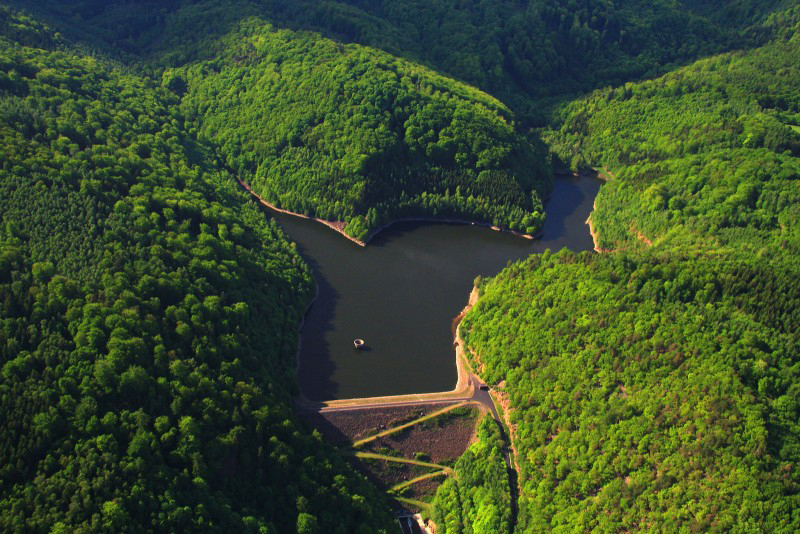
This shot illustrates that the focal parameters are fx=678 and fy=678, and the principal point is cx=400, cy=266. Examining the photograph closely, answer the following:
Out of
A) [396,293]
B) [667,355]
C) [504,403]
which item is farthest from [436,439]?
[396,293]

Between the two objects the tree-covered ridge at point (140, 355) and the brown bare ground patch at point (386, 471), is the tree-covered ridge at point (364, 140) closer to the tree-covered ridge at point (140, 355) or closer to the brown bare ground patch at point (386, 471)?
the tree-covered ridge at point (140, 355)

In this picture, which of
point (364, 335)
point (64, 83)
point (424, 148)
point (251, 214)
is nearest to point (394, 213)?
point (424, 148)

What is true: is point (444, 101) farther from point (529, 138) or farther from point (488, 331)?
point (488, 331)

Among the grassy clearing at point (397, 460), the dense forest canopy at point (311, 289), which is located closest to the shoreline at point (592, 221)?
the dense forest canopy at point (311, 289)

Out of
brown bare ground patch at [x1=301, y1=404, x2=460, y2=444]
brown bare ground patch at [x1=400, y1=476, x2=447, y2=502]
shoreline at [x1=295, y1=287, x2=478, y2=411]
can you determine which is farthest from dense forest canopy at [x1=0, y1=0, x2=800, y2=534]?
brown bare ground patch at [x1=301, y1=404, x2=460, y2=444]

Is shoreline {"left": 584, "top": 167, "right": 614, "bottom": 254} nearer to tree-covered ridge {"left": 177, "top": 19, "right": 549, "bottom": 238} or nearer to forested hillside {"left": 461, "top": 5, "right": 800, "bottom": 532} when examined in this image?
forested hillside {"left": 461, "top": 5, "right": 800, "bottom": 532}

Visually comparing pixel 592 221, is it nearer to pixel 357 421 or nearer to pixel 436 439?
pixel 436 439

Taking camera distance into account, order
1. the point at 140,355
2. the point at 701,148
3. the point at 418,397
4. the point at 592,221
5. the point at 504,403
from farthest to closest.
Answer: the point at 701,148 < the point at 592,221 < the point at 504,403 < the point at 418,397 < the point at 140,355
